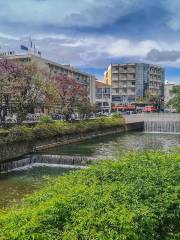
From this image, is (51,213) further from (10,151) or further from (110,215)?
(10,151)

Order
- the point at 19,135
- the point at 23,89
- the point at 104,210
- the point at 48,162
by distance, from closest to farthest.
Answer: the point at 104,210, the point at 48,162, the point at 19,135, the point at 23,89

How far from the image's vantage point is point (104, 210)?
25.2ft

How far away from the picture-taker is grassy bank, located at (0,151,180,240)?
22.5 feet

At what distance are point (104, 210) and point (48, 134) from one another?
34.2 m

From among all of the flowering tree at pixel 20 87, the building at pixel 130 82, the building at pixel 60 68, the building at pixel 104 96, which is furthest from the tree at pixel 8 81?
the building at pixel 130 82

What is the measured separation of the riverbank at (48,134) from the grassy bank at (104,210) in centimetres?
2229

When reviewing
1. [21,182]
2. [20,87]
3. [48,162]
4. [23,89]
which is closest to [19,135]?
[48,162]

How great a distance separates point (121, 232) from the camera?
→ 23.0ft

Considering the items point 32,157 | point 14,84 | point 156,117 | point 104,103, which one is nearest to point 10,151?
point 32,157

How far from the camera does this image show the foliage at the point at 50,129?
115 ft

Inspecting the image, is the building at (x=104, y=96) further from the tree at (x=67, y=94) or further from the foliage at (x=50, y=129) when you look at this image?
the tree at (x=67, y=94)

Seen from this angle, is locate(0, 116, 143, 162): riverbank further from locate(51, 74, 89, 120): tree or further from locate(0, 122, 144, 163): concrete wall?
locate(51, 74, 89, 120): tree

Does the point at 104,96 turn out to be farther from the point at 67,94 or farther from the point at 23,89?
the point at 23,89

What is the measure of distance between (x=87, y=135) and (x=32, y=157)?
2001 cm
